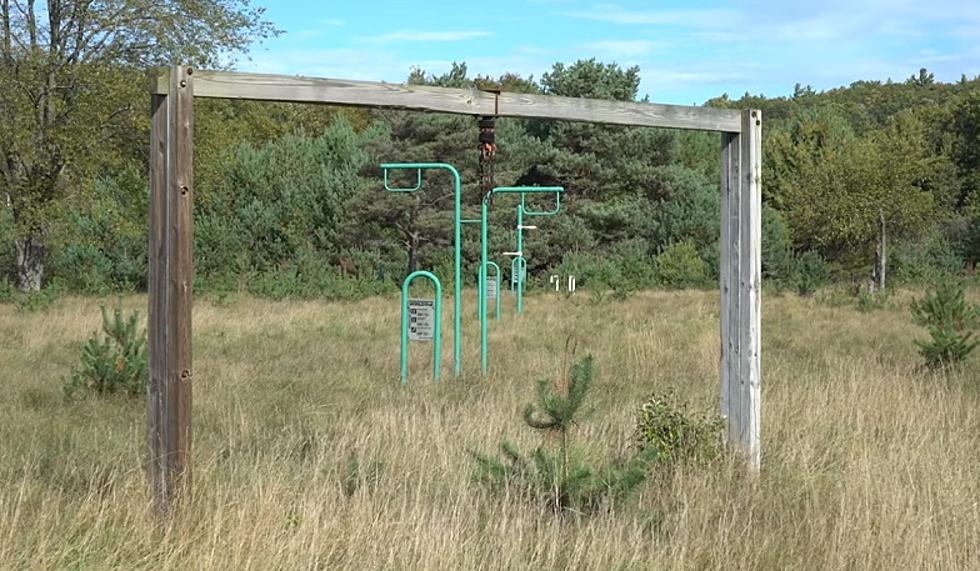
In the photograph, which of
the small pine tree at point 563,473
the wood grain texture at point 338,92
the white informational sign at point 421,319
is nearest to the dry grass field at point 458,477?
the small pine tree at point 563,473

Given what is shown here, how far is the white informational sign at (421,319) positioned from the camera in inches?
341

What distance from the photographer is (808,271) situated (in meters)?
28.4

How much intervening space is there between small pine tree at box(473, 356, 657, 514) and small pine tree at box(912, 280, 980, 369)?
5.16 meters

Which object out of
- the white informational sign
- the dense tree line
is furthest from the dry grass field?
the dense tree line

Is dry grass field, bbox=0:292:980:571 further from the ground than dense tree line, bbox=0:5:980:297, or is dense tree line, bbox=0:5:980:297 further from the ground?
dense tree line, bbox=0:5:980:297

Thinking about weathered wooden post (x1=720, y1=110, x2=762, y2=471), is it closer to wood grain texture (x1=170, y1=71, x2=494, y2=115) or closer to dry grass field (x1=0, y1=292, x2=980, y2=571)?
dry grass field (x1=0, y1=292, x2=980, y2=571)

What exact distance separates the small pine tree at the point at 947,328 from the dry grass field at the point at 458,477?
0.85 feet

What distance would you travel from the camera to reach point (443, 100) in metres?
4.49

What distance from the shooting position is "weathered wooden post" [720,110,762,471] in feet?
17.0

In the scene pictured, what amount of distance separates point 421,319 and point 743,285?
3981 millimetres

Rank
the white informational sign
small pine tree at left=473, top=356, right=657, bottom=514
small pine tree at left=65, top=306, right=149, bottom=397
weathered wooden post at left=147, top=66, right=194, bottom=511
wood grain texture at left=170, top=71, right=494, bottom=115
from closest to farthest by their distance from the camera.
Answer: weathered wooden post at left=147, top=66, right=194, bottom=511, wood grain texture at left=170, top=71, right=494, bottom=115, small pine tree at left=473, top=356, right=657, bottom=514, small pine tree at left=65, top=306, right=149, bottom=397, the white informational sign

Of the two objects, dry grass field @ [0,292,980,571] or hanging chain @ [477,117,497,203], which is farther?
hanging chain @ [477,117,497,203]

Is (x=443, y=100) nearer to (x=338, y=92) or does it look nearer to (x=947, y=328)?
(x=338, y=92)

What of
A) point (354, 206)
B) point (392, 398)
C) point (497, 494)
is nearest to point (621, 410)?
point (392, 398)
